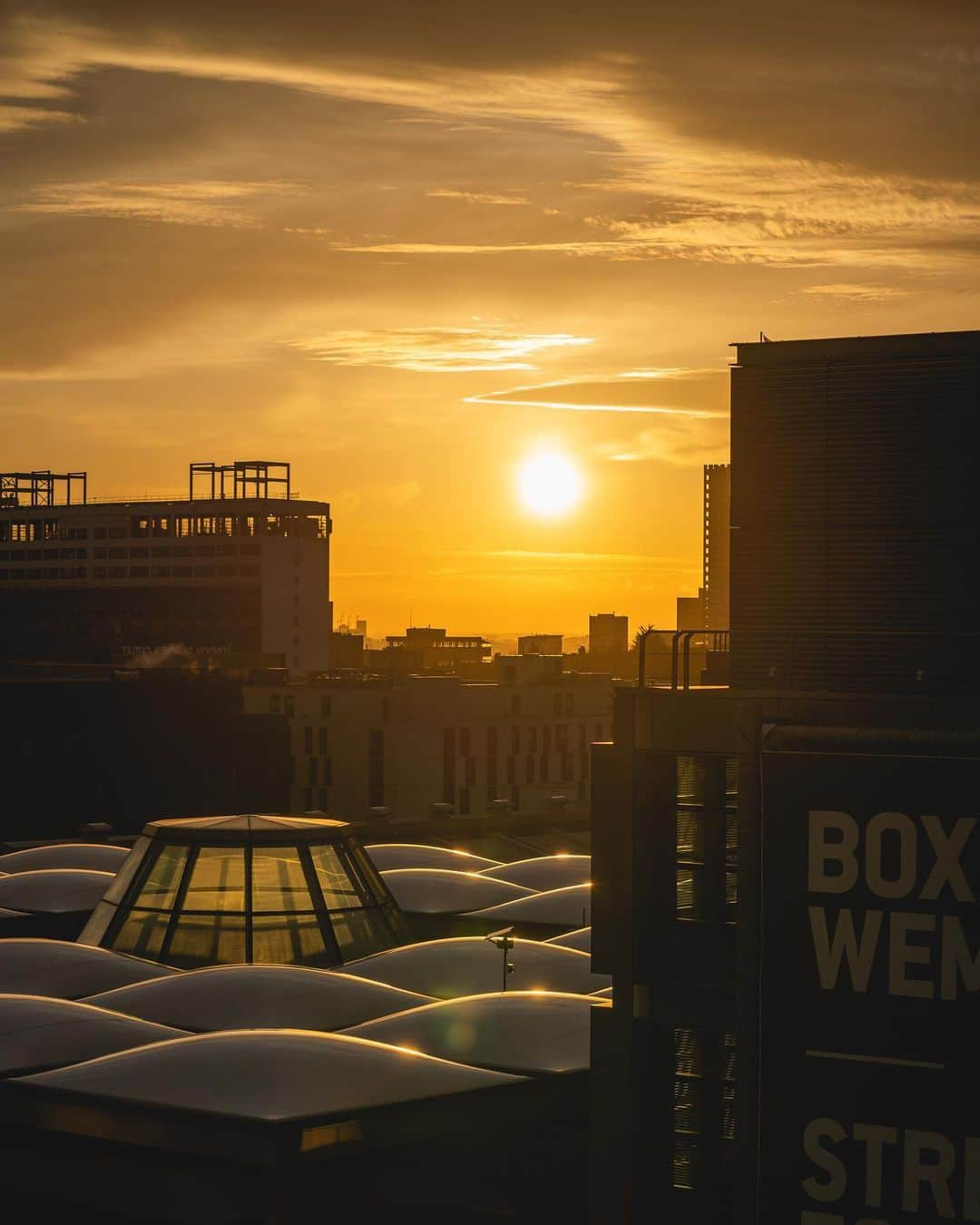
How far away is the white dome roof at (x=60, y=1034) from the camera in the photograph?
3109cm

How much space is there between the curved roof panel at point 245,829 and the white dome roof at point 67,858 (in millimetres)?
15424

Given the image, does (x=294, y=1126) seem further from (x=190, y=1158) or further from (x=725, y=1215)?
(x=725, y=1215)

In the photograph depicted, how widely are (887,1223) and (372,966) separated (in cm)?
2154

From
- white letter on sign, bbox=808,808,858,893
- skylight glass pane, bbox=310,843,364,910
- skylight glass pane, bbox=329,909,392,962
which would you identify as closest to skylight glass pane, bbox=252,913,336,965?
skylight glass pane, bbox=329,909,392,962

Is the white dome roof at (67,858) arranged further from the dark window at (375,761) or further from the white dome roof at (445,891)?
the dark window at (375,761)

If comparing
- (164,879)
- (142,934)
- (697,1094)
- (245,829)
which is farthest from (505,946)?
(697,1094)

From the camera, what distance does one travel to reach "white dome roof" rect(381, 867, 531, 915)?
5156 centimetres

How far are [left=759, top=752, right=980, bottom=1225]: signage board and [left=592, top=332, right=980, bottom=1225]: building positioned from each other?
0.03m

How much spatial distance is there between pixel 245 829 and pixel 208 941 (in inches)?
110

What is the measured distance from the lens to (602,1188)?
90.4 feet

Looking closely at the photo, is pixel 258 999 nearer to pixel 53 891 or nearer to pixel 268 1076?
pixel 268 1076

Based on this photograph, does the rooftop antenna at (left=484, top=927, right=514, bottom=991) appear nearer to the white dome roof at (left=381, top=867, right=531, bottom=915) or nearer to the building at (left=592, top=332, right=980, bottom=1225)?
the building at (left=592, top=332, right=980, bottom=1225)

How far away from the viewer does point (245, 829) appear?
43.0m

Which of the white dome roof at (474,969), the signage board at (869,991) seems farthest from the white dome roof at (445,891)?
the signage board at (869,991)
